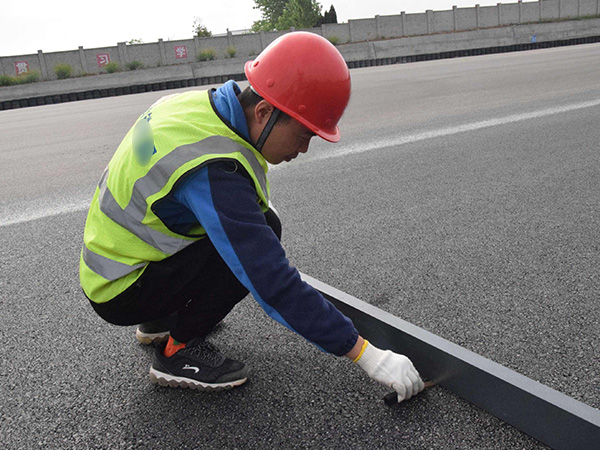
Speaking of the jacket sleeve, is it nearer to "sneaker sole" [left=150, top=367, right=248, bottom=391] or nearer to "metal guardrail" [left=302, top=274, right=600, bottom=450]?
"metal guardrail" [left=302, top=274, right=600, bottom=450]

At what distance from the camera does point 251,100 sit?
165cm

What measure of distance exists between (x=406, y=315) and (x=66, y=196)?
10.4 ft

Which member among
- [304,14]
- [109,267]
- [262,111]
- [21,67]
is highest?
[304,14]

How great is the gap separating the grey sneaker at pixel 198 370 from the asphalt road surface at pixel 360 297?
4cm

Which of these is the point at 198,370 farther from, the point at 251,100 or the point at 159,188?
the point at 251,100

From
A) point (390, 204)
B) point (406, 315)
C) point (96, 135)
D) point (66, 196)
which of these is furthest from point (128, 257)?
point (96, 135)

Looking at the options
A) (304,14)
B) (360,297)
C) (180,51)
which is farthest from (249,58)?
(304,14)

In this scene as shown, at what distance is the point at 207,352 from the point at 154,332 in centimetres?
30

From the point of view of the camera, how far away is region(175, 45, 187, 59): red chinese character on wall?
119 feet

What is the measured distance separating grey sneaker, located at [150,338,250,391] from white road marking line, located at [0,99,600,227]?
235cm

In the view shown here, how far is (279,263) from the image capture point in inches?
57.6

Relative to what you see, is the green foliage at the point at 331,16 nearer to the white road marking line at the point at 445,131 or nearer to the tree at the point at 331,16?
the tree at the point at 331,16

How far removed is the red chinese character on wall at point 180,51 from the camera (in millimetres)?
36375

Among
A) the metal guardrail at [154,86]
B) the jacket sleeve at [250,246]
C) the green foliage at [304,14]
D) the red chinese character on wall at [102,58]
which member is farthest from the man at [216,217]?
the green foliage at [304,14]
